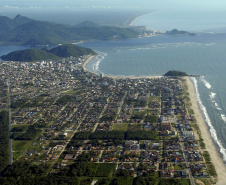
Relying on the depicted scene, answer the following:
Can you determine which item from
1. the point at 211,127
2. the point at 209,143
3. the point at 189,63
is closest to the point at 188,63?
the point at 189,63

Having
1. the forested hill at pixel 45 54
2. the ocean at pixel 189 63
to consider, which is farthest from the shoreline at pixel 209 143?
the forested hill at pixel 45 54

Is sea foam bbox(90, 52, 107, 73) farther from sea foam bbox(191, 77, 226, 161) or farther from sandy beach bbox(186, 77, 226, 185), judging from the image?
sandy beach bbox(186, 77, 226, 185)

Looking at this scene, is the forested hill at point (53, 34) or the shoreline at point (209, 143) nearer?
the shoreline at point (209, 143)

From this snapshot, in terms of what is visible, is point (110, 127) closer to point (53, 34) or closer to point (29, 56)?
point (29, 56)

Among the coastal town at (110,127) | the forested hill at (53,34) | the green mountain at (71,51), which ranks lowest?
the coastal town at (110,127)

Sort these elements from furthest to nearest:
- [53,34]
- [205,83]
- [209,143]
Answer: [53,34] < [205,83] < [209,143]

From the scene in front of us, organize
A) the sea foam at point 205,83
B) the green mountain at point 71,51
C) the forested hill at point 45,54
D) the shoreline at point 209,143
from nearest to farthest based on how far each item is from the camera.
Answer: the shoreline at point 209,143, the sea foam at point 205,83, the forested hill at point 45,54, the green mountain at point 71,51

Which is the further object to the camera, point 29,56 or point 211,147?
→ point 29,56

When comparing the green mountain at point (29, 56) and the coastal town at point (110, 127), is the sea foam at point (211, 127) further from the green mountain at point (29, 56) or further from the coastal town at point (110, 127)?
the green mountain at point (29, 56)

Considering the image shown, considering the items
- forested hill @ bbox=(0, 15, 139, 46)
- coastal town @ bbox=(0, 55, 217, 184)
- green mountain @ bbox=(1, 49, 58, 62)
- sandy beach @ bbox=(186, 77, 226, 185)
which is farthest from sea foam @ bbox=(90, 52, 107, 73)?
forested hill @ bbox=(0, 15, 139, 46)

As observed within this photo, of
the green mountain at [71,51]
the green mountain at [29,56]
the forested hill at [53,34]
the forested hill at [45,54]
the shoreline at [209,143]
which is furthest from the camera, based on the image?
the forested hill at [53,34]
